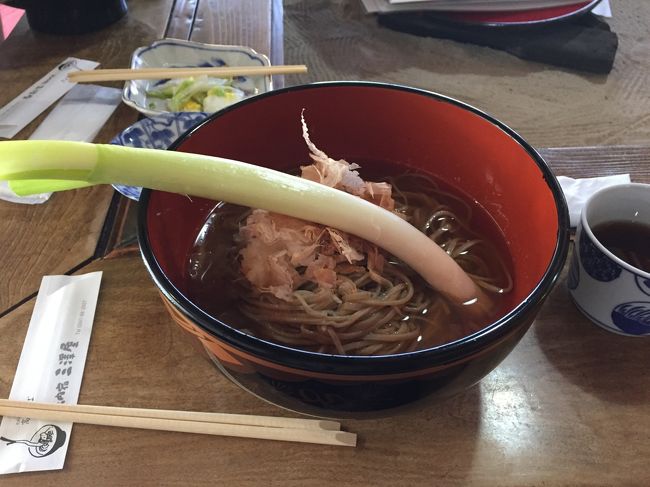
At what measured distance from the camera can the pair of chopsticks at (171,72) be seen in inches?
46.0

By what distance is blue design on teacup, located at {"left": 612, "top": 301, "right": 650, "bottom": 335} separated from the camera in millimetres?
692

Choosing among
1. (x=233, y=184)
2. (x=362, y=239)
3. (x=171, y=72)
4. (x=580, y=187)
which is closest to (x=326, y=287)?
(x=362, y=239)

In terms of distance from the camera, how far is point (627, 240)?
783mm

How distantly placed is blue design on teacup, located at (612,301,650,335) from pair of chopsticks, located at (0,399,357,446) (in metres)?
0.37

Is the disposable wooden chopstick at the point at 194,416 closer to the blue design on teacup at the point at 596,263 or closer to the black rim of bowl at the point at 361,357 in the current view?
the black rim of bowl at the point at 361,357

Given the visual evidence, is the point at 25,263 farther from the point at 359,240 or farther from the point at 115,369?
the point at 359,240

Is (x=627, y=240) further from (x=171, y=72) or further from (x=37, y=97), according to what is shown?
(x=37, y=97)

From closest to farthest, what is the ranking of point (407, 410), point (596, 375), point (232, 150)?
point (407, 410)
point (596, 375)
point (232, 150)

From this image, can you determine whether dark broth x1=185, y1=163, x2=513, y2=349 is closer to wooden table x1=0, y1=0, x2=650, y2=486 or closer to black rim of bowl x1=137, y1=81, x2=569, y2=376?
wooden table x1=0, y1=0, x2=650, y2=486

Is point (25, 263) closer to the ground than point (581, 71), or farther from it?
farther from it

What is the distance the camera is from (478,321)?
762 mm

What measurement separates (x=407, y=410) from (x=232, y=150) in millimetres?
450

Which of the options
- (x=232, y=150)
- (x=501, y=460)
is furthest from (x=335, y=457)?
(x=232, y=150)

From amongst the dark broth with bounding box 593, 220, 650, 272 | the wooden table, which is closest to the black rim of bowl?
the wooden table
